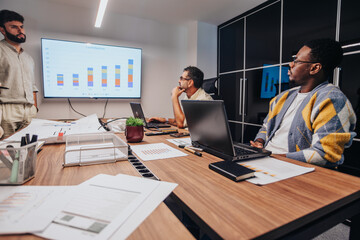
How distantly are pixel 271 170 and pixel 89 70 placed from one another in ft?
10.7

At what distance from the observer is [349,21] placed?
2.20m

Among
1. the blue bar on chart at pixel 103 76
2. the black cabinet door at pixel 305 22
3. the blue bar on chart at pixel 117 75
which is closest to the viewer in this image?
the black cabinet door at pixel 305 22

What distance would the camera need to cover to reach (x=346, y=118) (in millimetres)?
1182

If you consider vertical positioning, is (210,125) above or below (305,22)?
below

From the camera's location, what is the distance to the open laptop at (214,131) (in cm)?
87

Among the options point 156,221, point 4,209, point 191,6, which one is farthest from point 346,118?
point 191,6

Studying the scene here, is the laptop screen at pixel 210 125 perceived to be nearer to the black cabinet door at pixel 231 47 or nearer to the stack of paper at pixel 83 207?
the stack of paper at pixel 83 207

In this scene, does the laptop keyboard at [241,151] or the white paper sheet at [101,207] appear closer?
the white paper sheet at [101,207]

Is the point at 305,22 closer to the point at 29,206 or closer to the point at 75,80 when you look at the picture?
the point at 29,206

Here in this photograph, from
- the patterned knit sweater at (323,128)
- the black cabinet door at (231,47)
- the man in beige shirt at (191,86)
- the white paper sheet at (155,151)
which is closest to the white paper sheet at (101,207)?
the white paper sheet at (155,151)

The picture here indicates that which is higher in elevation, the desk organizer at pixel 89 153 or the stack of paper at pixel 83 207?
the desk organizer at pixel 89 153

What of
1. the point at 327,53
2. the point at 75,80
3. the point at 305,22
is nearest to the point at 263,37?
the point at 305,22

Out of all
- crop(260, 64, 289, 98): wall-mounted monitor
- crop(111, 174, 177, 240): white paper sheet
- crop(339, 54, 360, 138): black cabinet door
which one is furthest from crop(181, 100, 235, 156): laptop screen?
crop(260, 64, 289, 98): wall-mounted monitor

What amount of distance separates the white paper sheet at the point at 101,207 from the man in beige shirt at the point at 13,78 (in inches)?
96.4
